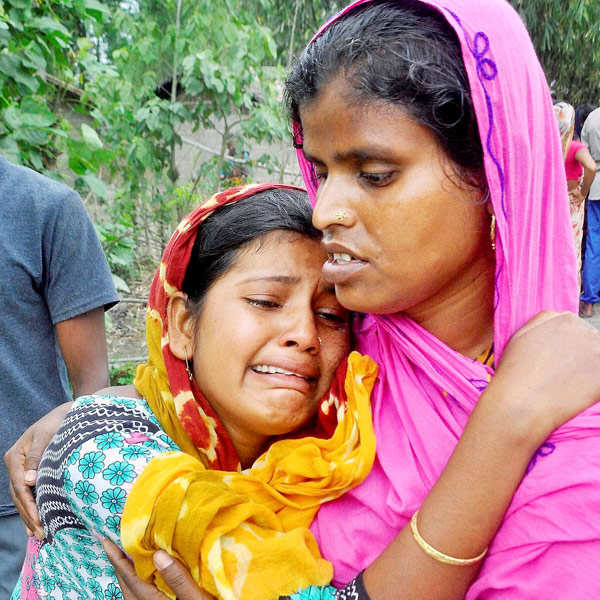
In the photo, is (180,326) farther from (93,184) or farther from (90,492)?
(93,184)

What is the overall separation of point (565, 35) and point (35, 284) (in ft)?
34.7

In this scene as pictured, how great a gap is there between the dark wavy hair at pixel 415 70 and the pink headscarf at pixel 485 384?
0.04 m

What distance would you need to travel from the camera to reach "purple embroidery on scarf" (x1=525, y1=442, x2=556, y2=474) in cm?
113

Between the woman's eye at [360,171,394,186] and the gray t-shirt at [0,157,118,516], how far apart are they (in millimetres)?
1536

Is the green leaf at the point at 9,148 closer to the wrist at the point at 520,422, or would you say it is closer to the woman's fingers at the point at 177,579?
the woman's fingers at the point at 177,579

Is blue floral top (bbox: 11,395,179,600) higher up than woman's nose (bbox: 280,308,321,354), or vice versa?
woman's nose (bbox: 280,308,321,354)

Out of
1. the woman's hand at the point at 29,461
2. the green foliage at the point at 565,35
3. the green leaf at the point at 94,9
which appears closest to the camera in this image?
the woman's hand at the point at 29,461

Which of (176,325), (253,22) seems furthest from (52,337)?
(253,22)

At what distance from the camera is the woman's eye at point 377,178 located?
1249 millimetres

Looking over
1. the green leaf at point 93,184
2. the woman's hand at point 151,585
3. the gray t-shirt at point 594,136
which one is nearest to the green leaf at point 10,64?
the green leaf at point 93,184

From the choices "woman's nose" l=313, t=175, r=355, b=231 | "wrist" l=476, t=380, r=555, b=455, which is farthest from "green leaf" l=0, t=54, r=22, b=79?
"wrist" l=476, t=380, r=555, b=455

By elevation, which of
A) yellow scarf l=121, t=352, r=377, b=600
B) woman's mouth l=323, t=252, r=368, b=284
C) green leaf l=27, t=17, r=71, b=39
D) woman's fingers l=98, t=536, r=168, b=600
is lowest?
woman's fingers l=98, t=536, r=168, b=600

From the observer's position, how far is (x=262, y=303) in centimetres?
158

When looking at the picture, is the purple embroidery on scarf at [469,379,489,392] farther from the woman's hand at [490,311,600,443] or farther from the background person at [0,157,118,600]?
the background person at [0,157,118,600]
